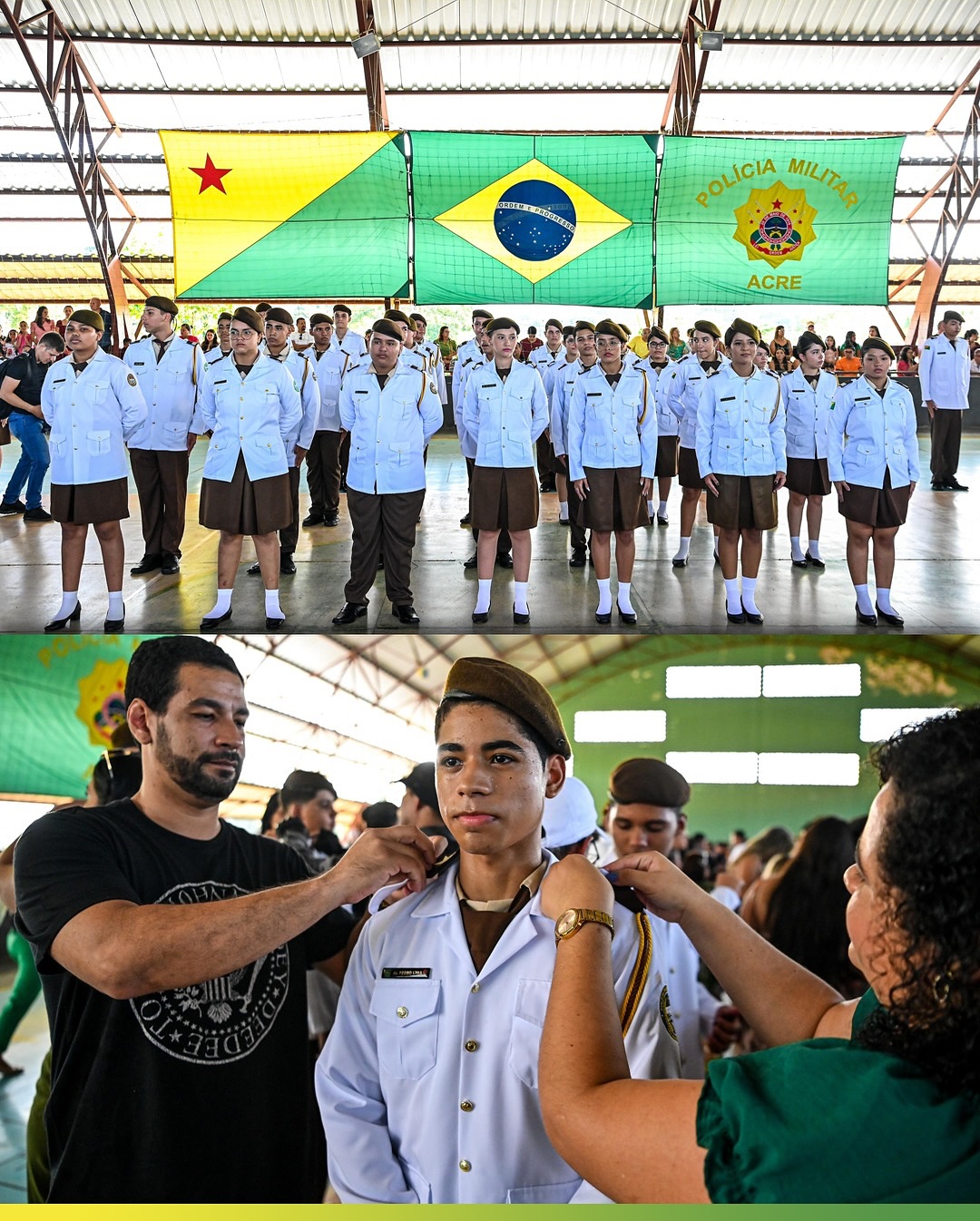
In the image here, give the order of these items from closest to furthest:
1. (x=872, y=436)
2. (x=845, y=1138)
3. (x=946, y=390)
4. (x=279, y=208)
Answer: (x=845, y=1138)
(x=872, y=436)
(x=279, y=208)
(x=946, y=390)

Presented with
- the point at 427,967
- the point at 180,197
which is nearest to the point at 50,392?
the point at 180,197

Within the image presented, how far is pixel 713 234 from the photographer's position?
7.15 metres

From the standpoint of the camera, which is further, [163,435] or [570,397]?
[163,435]

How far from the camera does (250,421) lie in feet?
16.3

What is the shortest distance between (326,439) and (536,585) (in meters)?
2.46

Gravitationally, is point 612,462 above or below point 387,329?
below

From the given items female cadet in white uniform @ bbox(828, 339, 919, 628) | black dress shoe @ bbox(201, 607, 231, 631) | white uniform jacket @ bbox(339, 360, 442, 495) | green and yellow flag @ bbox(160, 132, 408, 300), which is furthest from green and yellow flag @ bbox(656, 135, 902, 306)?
black dress shoe @ bbox(201, 607, 231, 631)

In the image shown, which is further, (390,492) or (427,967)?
(390,492)

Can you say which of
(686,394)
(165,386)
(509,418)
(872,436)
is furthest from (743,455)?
(165,386)

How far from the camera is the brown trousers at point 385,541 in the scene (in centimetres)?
514

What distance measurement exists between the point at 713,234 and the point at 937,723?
6.96 metres

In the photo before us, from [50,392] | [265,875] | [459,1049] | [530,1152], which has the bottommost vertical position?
[530,1152]

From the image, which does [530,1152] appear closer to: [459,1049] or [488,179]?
[459,1049]

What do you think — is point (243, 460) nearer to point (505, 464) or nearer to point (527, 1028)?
point (505, 464)
